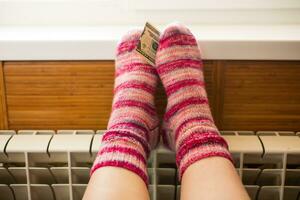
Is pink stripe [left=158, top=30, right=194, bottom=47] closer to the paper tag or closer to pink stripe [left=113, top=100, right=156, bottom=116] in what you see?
the paper tag

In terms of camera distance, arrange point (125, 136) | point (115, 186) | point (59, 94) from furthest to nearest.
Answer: point (59, 94) → point (125, 136) → point (115, 186)

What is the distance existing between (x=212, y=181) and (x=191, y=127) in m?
0.15

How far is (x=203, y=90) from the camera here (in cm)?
78

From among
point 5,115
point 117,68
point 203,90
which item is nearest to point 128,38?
point 117,68

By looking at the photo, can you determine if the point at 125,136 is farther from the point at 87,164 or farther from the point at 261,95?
the point at 261,95

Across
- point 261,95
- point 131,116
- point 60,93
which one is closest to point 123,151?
point 131,116

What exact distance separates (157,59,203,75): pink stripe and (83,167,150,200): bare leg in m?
0.28

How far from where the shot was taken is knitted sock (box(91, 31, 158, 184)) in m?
0.64

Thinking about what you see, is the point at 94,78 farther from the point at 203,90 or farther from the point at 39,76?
the point at 203,90

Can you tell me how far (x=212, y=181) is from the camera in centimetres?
60

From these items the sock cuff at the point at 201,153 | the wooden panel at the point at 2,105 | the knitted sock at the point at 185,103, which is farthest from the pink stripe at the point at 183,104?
the wooden panel at the point at 2,105

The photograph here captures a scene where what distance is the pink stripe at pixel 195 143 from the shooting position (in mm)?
667

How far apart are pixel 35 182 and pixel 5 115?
16 centimetres

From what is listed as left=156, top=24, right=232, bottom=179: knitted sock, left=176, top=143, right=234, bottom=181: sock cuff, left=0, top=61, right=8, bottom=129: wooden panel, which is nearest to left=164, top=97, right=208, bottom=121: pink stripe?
left=156, top=24, right=232, bottom=179: knitted sock
